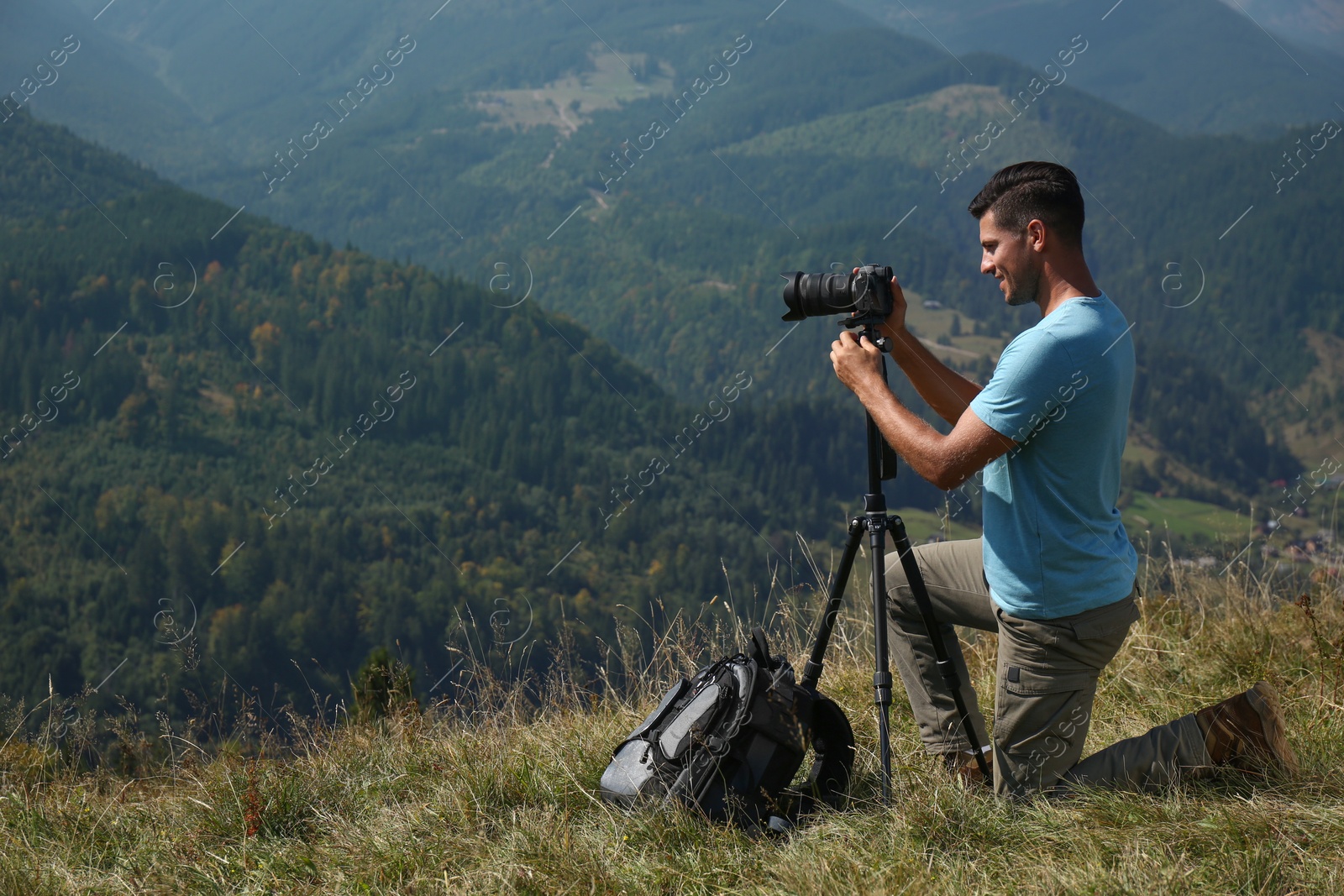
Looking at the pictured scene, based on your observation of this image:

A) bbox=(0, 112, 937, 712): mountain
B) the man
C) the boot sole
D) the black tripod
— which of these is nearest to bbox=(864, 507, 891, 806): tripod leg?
the black tripod

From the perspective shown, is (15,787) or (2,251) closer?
(15,787)

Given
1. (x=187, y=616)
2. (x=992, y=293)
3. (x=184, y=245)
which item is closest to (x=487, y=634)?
(x=187, y=616)

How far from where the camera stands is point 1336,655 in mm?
3295

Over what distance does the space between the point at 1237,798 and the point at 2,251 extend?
12651 cm

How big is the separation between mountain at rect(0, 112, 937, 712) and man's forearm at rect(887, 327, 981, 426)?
49.4 meters

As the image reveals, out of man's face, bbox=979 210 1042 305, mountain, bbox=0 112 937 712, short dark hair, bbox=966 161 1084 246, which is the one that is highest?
short dark hair, bbox=966 161 1084 246

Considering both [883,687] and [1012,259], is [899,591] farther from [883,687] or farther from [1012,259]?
[1012,259]

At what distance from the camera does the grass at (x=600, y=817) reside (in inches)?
Answer: 84.5

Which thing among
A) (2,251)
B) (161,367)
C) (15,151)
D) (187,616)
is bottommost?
(187,616)

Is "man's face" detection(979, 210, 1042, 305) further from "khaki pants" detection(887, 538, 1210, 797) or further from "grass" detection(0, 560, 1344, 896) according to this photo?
"grass" detection(0, 560, 1344, 896)

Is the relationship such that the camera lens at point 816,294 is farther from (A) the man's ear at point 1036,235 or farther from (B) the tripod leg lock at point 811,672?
(B) the tripod leg lock at point 811,672

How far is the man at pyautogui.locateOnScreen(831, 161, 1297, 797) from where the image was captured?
7.44ft

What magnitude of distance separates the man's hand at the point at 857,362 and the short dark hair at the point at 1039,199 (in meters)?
0.43

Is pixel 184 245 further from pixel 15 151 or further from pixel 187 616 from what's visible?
pixel 187 616
